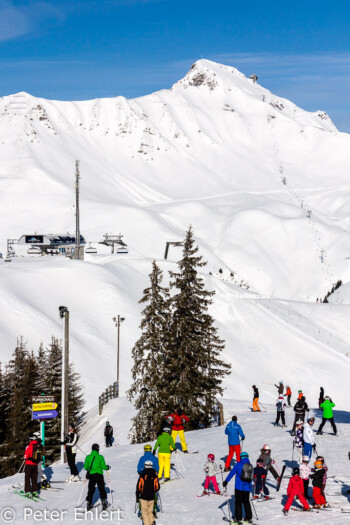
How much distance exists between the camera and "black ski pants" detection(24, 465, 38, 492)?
1773 centimetres

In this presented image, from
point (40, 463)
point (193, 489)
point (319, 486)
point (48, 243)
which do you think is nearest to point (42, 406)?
point (40, 463)

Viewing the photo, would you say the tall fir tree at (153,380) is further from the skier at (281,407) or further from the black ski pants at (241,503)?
the black ski pants at (241,503)

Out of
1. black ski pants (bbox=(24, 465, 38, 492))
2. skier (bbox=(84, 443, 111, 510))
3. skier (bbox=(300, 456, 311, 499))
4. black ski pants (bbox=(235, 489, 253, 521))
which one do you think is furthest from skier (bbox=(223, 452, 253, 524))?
black ski pants (bbox=(24, 465, 38, 492))

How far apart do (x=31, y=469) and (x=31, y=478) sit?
0.33m

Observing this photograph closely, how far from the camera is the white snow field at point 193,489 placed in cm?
1576

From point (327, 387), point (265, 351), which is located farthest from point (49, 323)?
point (327, 387)

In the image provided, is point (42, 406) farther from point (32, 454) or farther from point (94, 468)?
point (94, 468)

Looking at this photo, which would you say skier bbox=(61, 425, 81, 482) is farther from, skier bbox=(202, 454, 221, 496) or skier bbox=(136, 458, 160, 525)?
skier bbox=(136, 458, 160, 525)

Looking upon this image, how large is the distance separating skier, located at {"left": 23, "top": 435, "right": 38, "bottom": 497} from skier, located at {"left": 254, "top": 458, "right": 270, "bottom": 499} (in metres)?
5.59

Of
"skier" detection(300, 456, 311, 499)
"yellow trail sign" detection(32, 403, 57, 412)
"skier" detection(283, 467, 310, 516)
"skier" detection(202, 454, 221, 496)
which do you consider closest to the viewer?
"skier" detection(283, 467, 310, 516)

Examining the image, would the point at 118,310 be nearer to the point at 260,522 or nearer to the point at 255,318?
the point at 255,318

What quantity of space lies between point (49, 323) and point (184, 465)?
133ft

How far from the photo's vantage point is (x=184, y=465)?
21.5m

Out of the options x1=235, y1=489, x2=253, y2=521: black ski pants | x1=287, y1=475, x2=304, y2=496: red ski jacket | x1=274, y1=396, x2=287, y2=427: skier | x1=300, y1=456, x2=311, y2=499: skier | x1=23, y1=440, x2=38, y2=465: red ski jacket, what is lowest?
x1=235, y1=489, x2=253, y2=521: black ski pants
